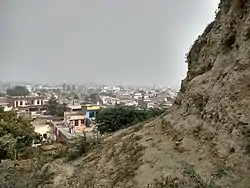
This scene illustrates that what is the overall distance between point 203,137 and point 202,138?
29 millimetres

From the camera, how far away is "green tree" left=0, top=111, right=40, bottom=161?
62.3 feet

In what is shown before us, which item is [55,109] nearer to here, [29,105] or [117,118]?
[29,105]

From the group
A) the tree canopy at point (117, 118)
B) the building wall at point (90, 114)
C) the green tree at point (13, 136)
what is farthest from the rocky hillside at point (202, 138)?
the building wall at point (90, 114)

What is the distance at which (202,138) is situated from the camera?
25.5ft

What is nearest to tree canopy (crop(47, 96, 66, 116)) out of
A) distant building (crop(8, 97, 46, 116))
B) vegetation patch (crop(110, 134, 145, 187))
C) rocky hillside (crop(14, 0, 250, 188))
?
distant building (crop(8, 97, 46, 116))

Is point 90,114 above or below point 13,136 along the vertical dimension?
below

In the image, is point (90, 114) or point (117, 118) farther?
point (90, 114)

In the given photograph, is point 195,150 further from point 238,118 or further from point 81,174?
point 81,174

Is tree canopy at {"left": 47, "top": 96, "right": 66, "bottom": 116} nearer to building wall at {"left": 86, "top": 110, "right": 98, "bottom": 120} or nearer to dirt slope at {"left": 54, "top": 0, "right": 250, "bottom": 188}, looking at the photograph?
building wall at {"left": 86, "top": 110, "right": 98, "bottom": 120}

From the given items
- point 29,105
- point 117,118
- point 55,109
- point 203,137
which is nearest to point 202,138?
point 203,137

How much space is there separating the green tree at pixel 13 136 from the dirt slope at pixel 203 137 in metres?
8.80

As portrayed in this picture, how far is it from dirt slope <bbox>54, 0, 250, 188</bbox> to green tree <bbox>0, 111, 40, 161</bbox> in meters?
8.80

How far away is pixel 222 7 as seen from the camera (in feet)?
35.1

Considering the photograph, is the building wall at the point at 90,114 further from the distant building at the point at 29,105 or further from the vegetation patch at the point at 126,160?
the vegetation patch at the point at 126,160
